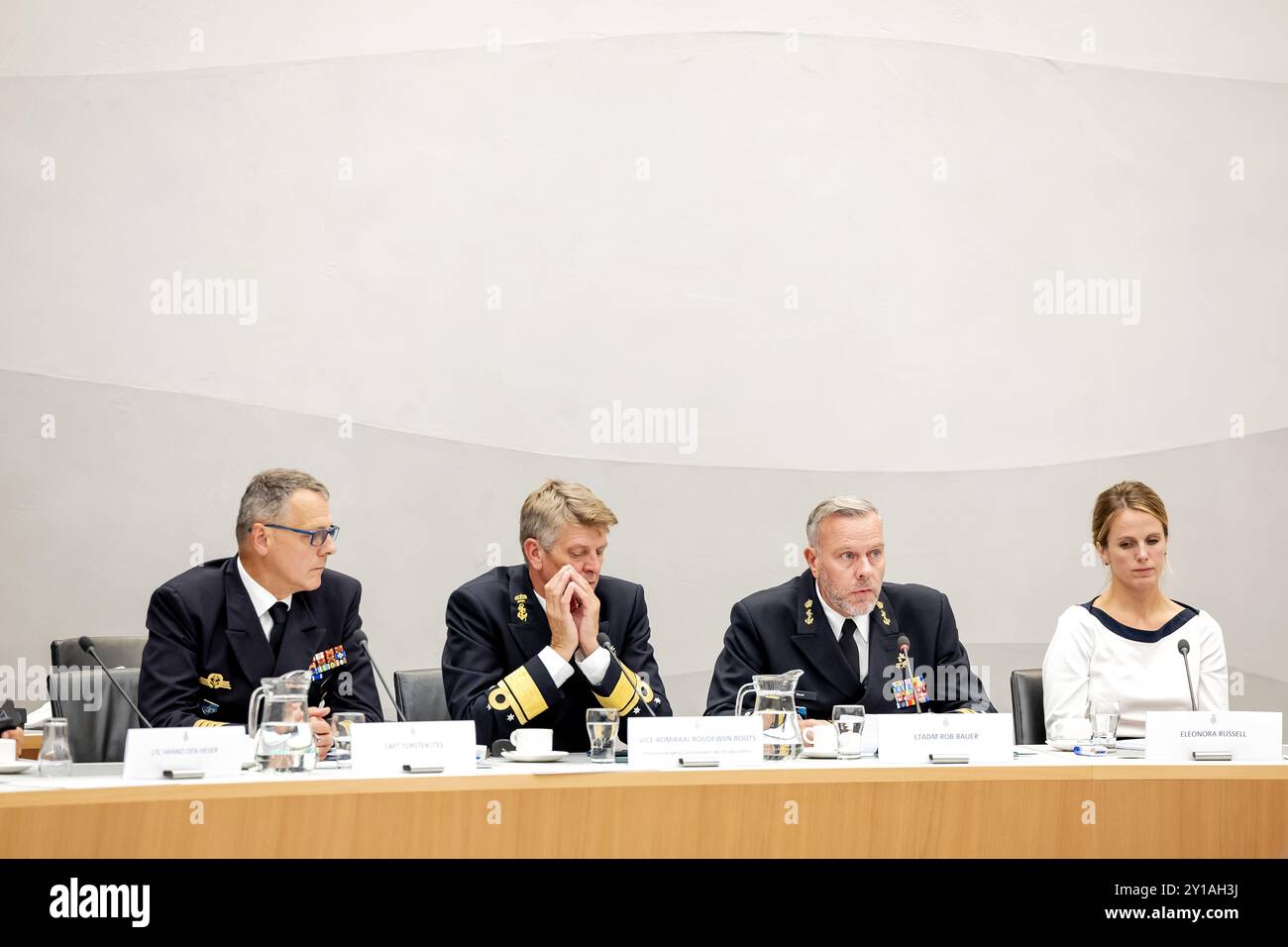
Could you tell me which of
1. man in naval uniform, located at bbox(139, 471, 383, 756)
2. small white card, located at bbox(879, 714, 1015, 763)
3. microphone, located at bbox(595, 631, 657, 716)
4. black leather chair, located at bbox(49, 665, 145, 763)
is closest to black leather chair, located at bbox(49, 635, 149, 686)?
black leather chair, located at bbox(49, 665, 145, 763)

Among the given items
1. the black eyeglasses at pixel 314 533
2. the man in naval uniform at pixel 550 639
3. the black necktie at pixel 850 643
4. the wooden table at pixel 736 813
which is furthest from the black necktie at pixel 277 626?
the black necktie at pixel 850 643

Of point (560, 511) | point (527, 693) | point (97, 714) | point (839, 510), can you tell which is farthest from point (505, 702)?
point (97, 714)

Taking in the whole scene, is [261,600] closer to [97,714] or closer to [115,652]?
[97,714]

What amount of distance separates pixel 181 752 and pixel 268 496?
0.88 meters

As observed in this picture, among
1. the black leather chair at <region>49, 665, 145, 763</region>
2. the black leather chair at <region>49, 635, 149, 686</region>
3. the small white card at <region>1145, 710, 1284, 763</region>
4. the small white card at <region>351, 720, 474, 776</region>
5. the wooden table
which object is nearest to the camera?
the wooden table

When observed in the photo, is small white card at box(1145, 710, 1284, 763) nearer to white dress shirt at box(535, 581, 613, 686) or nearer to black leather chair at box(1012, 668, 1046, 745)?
black leather chair at box(1012, 668, 1046, 745)

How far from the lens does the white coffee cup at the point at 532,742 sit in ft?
7.88

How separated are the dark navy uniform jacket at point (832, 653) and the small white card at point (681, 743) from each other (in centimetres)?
71

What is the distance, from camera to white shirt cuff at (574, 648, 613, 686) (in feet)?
9.14

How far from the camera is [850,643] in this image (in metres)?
3.09

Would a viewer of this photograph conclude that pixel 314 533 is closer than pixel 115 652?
Yes

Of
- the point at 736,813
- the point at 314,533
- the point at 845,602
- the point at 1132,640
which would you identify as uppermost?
the point at 314,533

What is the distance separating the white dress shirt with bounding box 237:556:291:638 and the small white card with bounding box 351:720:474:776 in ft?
2.33

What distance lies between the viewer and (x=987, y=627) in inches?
176
